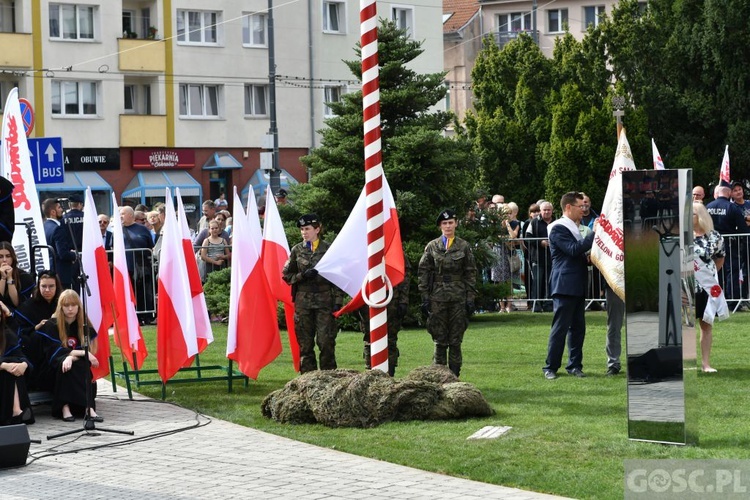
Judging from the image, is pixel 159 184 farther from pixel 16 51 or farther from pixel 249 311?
pixel 249 311

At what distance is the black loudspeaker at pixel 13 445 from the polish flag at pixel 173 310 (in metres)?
3.84

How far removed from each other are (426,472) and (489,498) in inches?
44.4

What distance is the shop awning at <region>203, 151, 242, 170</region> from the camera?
54375 mm

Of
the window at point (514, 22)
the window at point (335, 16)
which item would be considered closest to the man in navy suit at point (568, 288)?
the window at point (335, 16)

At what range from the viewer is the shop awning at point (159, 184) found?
51.6 m

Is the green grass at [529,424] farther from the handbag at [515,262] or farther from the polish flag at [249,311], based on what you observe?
the handbag at [515,262]

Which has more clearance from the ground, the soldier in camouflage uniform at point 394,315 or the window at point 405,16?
the window at point 405,16

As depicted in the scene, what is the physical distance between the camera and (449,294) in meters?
15.1

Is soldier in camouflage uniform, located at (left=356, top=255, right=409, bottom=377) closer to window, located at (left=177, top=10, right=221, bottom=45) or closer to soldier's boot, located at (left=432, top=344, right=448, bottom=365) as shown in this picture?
soldier's boot, located at (left=432, top=344, right=448, bottom=365)

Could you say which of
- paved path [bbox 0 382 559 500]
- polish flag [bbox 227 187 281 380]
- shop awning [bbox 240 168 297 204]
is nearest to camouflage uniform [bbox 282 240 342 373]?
polish flag [bbox 227 187 281 380]

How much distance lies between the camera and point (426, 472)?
401 inches

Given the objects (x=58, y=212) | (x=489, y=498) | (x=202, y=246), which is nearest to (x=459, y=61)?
(x=202, y=246)

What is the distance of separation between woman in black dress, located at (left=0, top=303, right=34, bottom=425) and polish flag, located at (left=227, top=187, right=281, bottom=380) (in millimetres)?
2550

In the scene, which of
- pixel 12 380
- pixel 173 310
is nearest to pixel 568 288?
pixel 173 310
